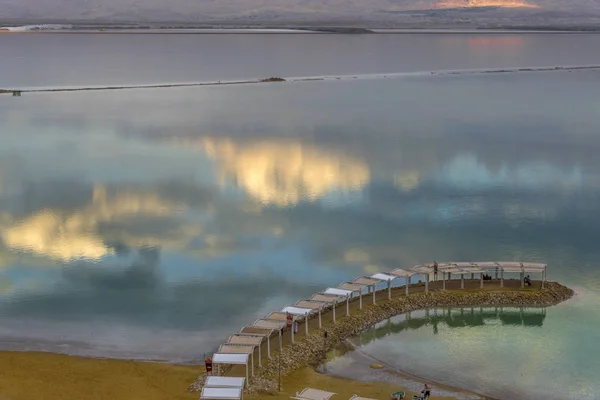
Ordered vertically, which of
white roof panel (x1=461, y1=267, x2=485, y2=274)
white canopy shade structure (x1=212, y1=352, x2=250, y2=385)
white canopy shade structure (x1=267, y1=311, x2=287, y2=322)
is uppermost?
white roof panel (x1=461, y1=267, x2=485, y2=274)

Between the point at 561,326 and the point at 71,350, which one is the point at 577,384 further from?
the point at 71,350

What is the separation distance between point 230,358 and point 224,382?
33.0 inches

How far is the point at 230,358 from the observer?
653 inches

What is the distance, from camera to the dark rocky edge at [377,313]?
17.3 m

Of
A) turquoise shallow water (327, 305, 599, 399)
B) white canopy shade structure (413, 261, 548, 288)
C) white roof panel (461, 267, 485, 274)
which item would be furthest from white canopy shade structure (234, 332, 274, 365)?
white roof panel (461, 267, 485, 274)

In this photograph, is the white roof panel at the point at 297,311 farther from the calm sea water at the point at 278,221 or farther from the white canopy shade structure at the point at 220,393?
the white canopy shade structure at the point at 220,393

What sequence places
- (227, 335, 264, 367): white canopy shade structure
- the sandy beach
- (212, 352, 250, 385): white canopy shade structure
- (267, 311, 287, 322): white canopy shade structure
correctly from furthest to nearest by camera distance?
(267, 311, 287, 322): white canopy shade structure < (227, 335, 264, 367): white canopy shade structure < the sandy beach < (212, 352, 250, 385): white canopy shade structure

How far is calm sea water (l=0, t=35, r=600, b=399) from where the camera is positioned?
66.0 ft

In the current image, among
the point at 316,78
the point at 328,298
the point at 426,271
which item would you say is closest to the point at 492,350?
the point at 426,271

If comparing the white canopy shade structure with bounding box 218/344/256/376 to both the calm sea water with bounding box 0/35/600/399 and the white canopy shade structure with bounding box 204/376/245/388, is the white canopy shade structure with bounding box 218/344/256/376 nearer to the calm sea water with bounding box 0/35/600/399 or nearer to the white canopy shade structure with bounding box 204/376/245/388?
the white canopy shade structure with bounding box 204/376/245/388

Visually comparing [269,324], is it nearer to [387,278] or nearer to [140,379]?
[140,379]

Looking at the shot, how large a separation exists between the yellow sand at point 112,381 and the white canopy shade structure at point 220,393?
653mm

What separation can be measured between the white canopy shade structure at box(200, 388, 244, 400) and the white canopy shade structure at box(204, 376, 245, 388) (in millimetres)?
127

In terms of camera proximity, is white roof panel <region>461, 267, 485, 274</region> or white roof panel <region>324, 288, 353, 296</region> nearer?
white roof panel <region>324, 288, 353, 296</region>
